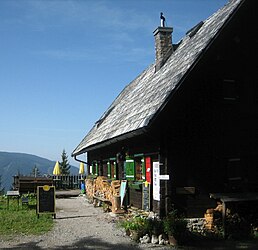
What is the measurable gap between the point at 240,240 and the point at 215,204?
1.41 meters

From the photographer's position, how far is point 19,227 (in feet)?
40.3

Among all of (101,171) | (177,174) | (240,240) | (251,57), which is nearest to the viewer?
(240,240)

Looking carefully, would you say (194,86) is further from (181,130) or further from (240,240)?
(240,240)

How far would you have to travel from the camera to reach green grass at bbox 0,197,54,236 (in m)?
11.7

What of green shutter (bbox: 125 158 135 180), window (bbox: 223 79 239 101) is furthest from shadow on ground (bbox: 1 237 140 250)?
window (bbox: 223 79 239 101)

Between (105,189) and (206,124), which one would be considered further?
(105,189)

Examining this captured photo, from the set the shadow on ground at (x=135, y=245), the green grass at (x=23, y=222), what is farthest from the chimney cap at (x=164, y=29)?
the shadow on ground at (x=135, y=245)

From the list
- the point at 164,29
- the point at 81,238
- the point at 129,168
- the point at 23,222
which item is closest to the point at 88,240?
the point at 81,238

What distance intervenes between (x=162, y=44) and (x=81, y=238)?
8963 mm

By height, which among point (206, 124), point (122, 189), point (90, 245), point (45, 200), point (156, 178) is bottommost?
point (90, 245)

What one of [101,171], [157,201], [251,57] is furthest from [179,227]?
[101,171]

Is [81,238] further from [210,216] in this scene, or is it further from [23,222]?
[210,216]

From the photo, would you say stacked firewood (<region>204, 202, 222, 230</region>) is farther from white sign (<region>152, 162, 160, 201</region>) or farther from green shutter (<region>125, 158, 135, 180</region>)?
green shutter (<region>125, 158, 135, 180</region>)

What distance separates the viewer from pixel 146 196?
12664 millimetres
